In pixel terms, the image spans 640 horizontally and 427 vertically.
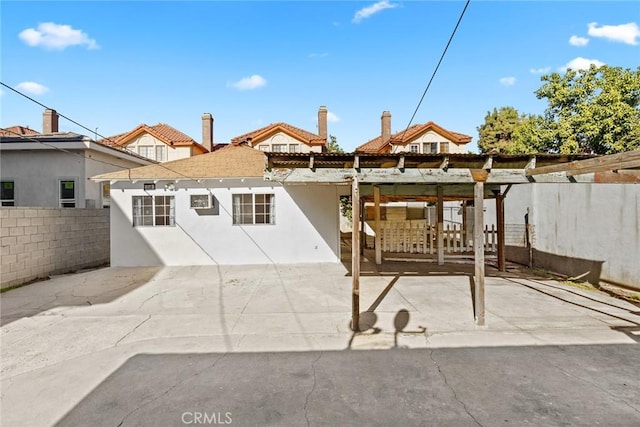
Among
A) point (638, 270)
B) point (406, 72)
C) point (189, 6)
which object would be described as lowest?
point (638, 270)

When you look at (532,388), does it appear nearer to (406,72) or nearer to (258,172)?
(258,172)

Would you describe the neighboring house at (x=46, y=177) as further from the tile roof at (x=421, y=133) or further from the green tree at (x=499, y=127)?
the green tree at (x=499, y=127)

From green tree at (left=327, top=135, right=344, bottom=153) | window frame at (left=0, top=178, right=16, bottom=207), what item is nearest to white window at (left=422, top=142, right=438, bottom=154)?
green tree at (left=327, top=135, right=344, bottom=153)

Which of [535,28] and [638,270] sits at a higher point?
[535,28]

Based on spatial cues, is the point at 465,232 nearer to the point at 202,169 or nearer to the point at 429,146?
the point at 202,169

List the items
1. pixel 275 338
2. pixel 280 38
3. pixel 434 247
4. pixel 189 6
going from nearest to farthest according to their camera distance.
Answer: pixel 275 338
pixel 189 6
pixel 280 38
pixel 434 247

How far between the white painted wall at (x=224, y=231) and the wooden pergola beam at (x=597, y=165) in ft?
21.2

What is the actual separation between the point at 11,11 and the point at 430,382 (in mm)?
11292

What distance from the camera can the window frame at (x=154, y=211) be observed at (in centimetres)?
1066

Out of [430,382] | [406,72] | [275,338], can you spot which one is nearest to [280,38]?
[406,72]

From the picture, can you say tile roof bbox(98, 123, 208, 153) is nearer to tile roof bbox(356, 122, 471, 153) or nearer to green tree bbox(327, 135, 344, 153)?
green tree bbox(327, 135, 344, 153)

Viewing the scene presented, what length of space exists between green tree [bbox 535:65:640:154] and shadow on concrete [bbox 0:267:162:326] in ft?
75.3

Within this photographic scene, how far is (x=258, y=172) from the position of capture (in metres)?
10.5

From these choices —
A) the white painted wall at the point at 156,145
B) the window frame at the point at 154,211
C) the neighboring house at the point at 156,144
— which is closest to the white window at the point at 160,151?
the neighboring house at the point at 156,144
